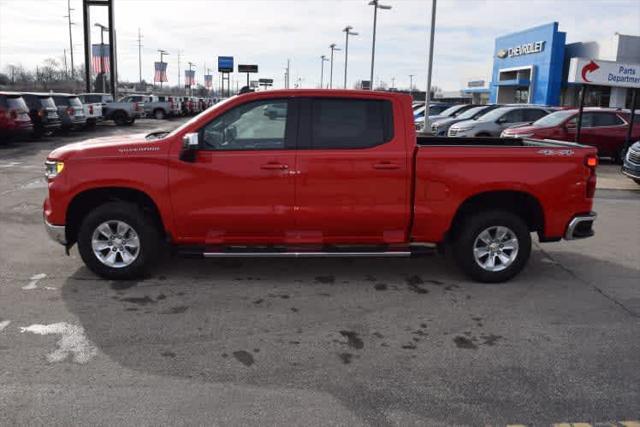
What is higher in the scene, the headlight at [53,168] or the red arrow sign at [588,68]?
the red arrow sign at [588,68]

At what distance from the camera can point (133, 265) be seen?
5.78 metres

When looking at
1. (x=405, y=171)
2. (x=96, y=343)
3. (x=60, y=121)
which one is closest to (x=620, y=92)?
(x=60, y=121)

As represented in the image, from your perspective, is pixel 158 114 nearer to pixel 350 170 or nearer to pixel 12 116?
pixel 12 116

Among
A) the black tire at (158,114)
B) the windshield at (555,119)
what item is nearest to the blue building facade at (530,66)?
the windshield at (555,119)

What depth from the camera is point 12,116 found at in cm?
1750

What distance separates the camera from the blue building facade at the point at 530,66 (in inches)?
1570

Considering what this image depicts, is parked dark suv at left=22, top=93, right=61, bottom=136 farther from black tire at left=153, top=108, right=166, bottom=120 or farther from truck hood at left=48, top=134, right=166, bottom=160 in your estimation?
black tire at left=153, top=108, right=166, bottom=120

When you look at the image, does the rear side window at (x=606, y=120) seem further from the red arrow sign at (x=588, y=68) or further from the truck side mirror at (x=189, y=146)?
the truck side mirror at (x=189, y=146)

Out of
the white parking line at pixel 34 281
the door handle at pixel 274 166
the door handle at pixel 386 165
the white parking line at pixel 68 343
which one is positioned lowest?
the white parking line at pixel 68 343

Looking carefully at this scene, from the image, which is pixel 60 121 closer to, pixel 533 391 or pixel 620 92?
pixel 533 391


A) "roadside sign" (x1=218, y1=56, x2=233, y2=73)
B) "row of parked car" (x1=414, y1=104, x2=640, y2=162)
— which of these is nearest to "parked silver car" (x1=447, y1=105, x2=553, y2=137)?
"row of parked car" (x1=414, y1=104, x2=640, y2=162)

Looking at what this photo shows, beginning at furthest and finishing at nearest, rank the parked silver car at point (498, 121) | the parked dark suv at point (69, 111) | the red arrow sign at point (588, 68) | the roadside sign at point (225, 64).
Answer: the roadside sign at point (225, 64) < the parked dark suv at point (69, 111) < the parked silver car at point (498, 121) < the red arrow sign at point (588, 68)

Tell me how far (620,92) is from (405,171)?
1433 inches

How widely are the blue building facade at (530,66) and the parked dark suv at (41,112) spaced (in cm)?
3228
